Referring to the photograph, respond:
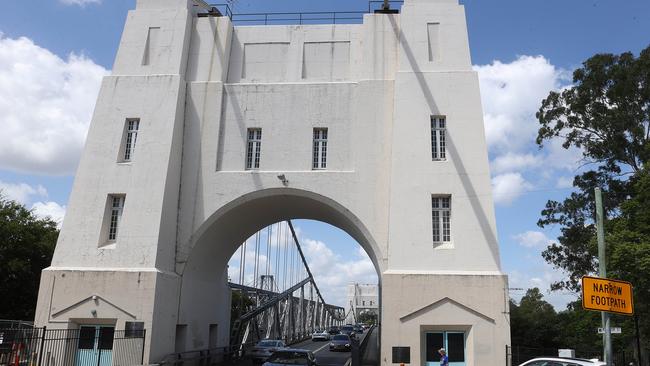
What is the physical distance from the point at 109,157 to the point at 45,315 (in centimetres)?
626

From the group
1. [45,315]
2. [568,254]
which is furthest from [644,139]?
[45,315]

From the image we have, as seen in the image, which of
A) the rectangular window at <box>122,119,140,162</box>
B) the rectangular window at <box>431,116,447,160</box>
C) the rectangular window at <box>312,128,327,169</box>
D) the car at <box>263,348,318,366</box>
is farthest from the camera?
the rectangular window at <box>312,128,327,169</box>

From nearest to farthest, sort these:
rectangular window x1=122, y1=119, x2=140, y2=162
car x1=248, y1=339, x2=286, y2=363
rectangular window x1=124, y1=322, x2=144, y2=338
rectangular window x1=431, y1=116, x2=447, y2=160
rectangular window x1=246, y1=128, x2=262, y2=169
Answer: rectangular window x1=124, y1=322, x2=144, y2=338 → rectangular window x1=431, y1=116, x2=447, y2=160 → rectangular window x1=122, y1=119, x2=140, y2=162 → rectangular window x1=246, y1=128, x2=262, y2=169 → car x1=248, y1=339, x2=286, y2=363

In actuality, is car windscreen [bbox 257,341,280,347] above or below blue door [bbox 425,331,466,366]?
below

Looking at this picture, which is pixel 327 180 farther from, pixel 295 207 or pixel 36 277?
pixel 36 277

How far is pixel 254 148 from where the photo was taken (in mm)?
23391

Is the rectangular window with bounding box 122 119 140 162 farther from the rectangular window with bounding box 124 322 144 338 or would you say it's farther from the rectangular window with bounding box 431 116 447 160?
the rectangular window with bounding box 431 116 447 160

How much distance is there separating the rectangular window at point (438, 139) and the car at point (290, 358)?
8777 millimetres

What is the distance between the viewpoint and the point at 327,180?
2231 centimetres

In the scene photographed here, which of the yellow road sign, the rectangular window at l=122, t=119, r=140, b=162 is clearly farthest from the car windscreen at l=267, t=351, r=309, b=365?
the yellow road sign

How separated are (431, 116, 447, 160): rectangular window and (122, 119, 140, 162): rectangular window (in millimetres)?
11758

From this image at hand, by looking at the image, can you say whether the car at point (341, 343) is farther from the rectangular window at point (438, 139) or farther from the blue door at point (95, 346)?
the blue door at point (95, 346)

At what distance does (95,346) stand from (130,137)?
26.7 feet

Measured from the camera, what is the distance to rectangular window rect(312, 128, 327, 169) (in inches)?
906
